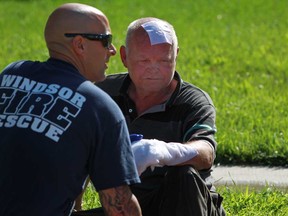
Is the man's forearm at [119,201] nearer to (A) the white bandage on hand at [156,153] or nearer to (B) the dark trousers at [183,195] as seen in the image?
(A) the white bandage on hand at [156,153]

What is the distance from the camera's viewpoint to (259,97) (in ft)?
25.0

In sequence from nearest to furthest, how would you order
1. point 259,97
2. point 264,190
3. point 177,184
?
point 177,184 < point 264,190 < point 259,97

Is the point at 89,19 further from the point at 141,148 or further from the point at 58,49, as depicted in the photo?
the point at 141,148

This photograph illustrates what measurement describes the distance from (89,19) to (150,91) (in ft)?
3.26

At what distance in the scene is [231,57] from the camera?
30.4 feet

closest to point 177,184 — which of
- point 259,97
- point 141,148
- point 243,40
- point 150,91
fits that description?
point 141,148

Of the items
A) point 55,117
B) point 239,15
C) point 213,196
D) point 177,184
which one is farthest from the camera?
point 239,15

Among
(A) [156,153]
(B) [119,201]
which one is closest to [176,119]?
(A) [156,153]

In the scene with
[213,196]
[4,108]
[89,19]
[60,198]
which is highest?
[89,19]

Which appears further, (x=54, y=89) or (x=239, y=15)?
(x=239, y=15)

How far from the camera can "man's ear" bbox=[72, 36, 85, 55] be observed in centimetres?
343

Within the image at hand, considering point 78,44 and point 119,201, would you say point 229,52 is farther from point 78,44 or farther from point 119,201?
point 119,201

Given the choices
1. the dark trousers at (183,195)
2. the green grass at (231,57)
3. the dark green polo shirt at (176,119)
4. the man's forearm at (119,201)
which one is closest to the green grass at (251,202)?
the green grass at (231,57)

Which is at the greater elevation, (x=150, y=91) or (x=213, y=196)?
(x=150, y=91)
